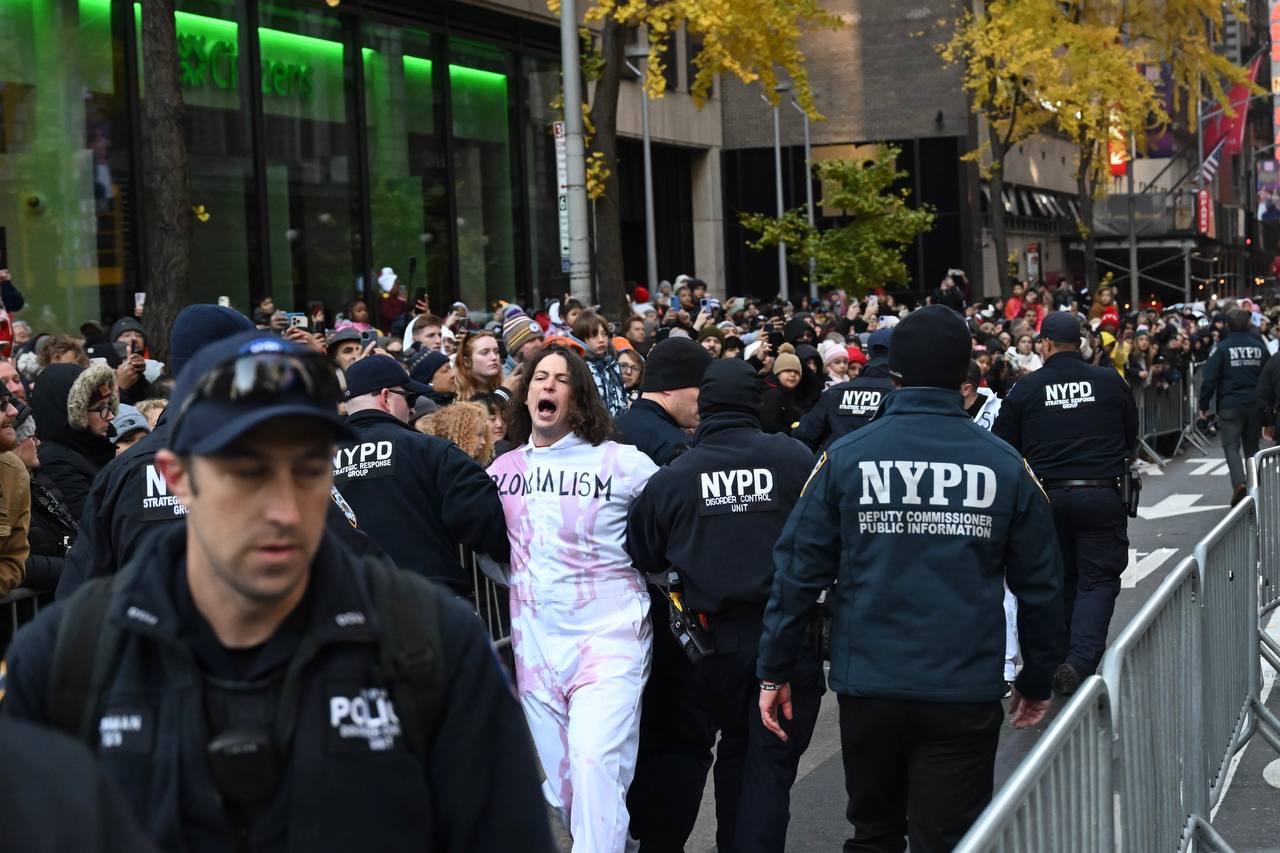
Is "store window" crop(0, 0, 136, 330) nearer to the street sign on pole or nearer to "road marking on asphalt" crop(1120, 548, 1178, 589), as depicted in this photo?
the street sign on pole

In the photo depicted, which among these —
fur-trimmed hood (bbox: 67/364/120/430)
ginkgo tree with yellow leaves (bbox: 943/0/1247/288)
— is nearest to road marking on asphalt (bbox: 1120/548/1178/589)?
fur-trimmed hood (bbox: 67/364/120/430)

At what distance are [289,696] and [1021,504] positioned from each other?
328cm

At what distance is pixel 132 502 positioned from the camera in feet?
16.9

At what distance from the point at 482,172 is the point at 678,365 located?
2190 centimetres

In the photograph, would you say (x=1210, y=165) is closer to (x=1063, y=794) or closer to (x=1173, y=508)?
(x=1173, y=508)

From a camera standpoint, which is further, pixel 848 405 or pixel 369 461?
pixel 848 405

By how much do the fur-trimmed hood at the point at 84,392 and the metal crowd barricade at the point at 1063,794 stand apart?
4.95m

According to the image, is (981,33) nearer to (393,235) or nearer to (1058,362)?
(393,235)

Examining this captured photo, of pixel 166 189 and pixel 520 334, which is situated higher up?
pixel 166 189

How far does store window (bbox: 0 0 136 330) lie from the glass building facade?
0.02m

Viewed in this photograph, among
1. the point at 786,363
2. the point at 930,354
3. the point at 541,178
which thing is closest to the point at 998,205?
the point at 541,178

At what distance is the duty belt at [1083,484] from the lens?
9727 millimetres

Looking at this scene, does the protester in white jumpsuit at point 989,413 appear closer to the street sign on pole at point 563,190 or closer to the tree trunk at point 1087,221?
the street sign on pole at point 563,190

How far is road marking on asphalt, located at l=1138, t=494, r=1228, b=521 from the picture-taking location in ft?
58.3
